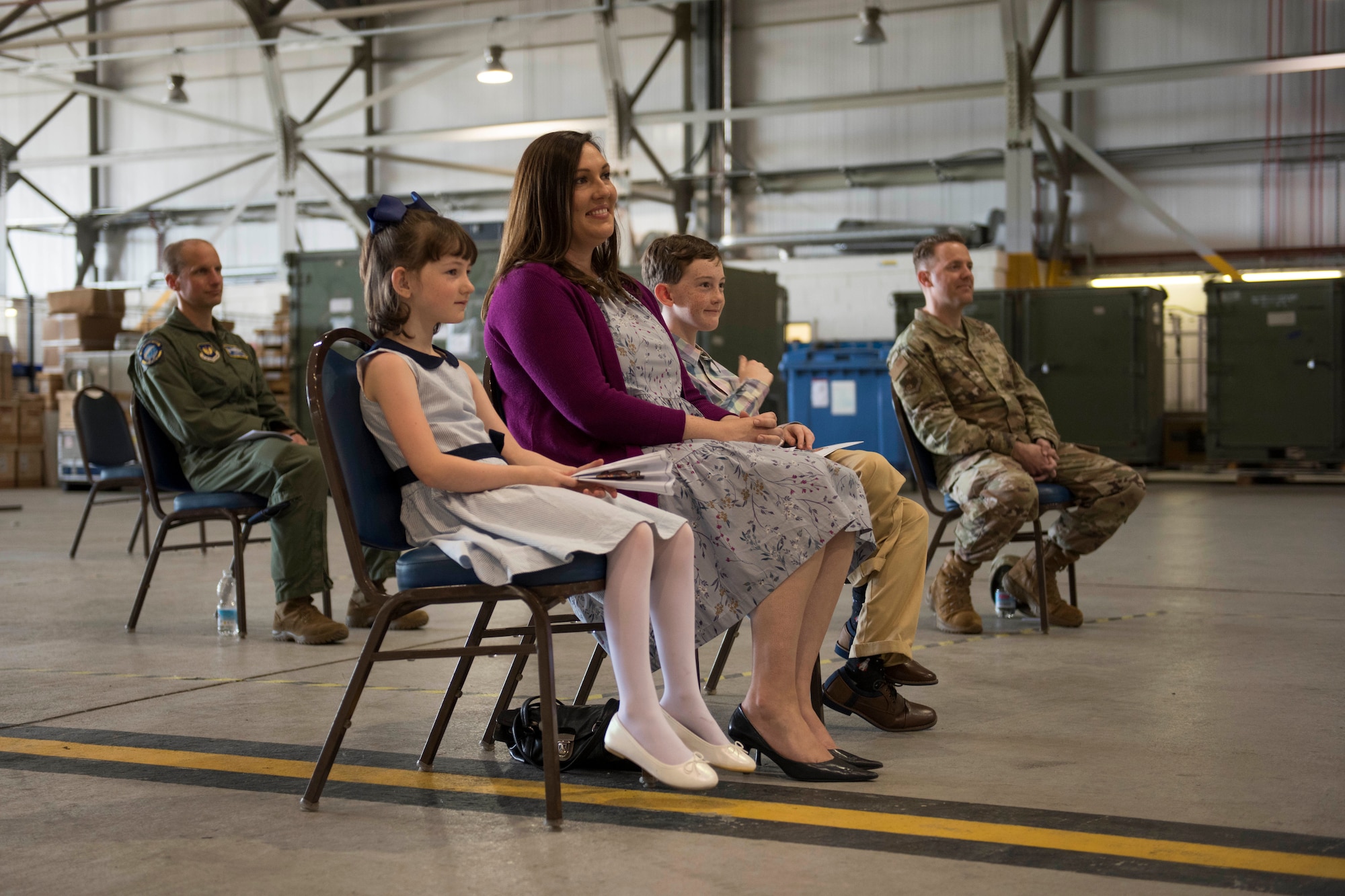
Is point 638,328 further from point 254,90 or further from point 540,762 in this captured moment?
point 254,90

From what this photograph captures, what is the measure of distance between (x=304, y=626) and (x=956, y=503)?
87.4 inches

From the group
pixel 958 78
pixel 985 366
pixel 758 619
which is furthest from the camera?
pixel 958 78

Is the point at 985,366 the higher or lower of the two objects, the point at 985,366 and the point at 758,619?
the higher

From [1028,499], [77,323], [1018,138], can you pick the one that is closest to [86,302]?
[77,323]

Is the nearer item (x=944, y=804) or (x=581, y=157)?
(x=944, y=804)

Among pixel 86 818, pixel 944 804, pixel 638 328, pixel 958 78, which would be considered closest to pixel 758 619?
pixel 944 804

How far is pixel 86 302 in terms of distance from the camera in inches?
518

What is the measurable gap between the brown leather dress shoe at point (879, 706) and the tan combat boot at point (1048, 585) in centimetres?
163

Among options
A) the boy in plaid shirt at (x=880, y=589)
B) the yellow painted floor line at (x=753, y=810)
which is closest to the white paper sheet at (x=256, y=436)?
the yellow painted floor line at (x=753, y=810)

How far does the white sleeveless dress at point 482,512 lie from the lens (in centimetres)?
220

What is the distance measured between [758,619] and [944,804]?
1.58 ft

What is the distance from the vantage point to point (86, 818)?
2.25 metres

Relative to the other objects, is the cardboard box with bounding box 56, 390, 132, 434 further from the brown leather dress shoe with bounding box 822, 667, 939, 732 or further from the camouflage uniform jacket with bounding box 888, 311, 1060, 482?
the brown leather dress shoe with bounding box 822, 667, 939, 732

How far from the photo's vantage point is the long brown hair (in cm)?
265
